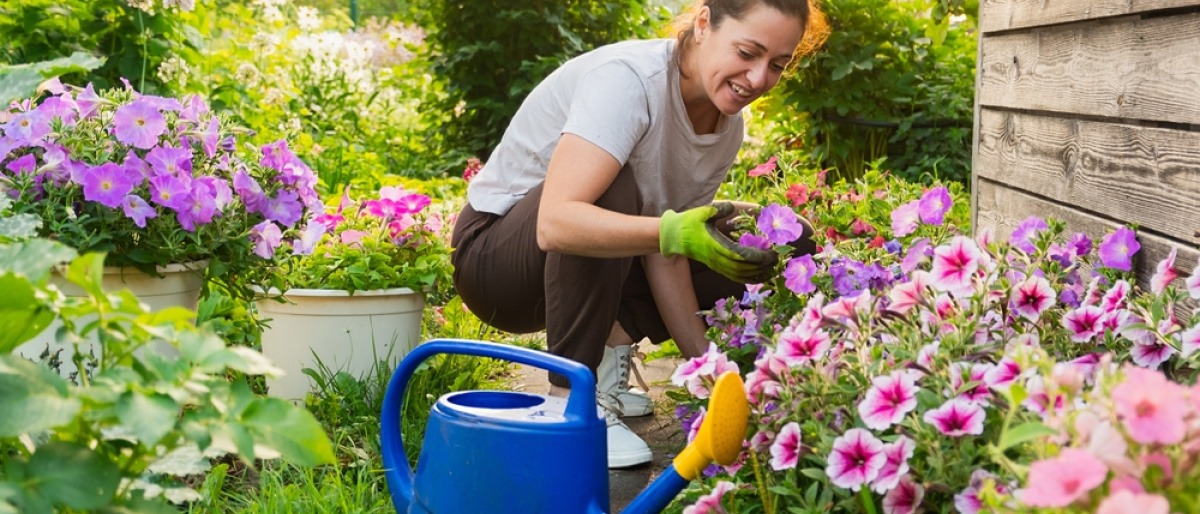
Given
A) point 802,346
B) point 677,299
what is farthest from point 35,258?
point 677,299

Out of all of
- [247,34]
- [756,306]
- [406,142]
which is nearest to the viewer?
[756,306]

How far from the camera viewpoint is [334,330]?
7.85 feet

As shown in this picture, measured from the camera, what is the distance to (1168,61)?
65.2 inches

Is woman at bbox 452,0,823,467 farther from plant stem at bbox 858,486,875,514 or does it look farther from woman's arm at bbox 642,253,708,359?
plant stem at bbox 858,486,875,514

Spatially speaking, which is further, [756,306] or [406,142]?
[406,142]

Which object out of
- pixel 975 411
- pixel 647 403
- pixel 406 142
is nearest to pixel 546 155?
pixel 647 403

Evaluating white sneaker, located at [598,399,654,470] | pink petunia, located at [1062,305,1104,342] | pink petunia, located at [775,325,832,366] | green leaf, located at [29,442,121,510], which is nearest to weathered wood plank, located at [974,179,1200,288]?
pink petunia, located at [1062,305,1104,342]

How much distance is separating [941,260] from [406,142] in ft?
16.5

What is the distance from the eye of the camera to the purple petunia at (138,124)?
2076 mm

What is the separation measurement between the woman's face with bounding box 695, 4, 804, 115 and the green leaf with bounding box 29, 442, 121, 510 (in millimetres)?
1411

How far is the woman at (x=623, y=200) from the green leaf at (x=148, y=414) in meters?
1.10

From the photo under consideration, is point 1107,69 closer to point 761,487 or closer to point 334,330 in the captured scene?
point 761,487

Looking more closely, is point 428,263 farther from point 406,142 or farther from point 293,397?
point 406,142

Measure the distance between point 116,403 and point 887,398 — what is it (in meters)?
0.75
